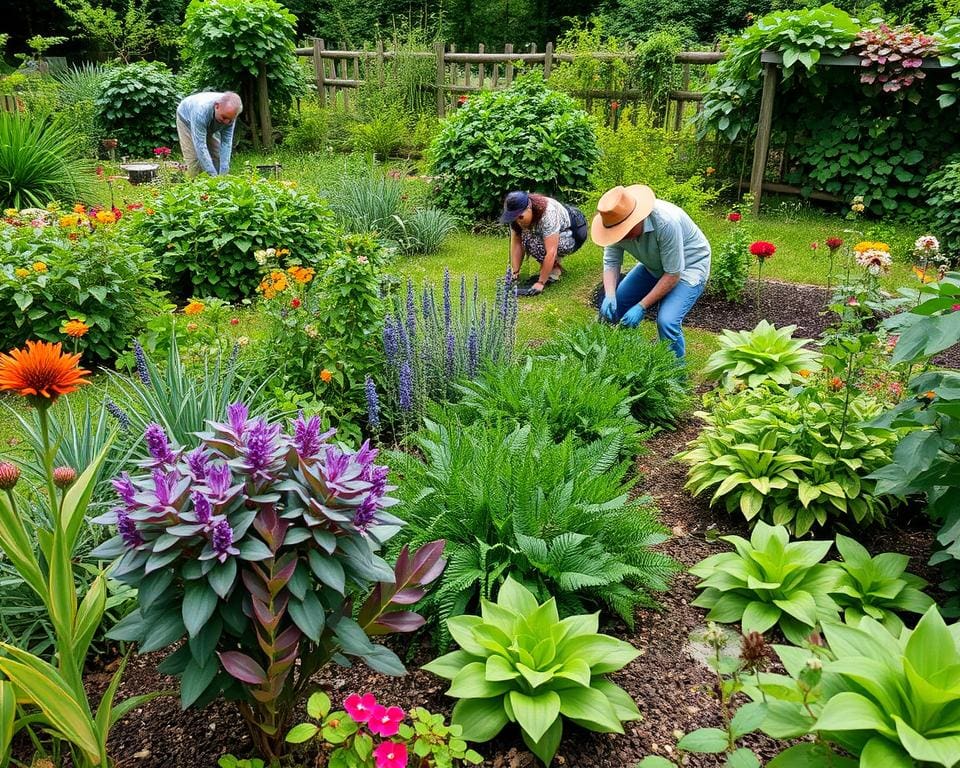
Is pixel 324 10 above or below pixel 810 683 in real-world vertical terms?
above

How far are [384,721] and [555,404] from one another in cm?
204

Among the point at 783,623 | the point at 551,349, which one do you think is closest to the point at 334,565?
the point at 783,623

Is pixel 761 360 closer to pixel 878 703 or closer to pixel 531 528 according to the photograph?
pixel 531 528

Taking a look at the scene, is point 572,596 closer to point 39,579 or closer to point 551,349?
point 39,579

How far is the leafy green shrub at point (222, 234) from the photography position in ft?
19.2

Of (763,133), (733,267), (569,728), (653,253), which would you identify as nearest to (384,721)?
(569,728)

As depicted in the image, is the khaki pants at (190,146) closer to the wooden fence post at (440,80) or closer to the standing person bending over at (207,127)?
the standing person bending over at (207,127)

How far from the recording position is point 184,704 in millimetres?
1580

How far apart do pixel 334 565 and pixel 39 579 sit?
0.63m

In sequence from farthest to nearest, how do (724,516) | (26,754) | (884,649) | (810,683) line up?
(724,516)
(26,754)
(884,649)
(810,683)

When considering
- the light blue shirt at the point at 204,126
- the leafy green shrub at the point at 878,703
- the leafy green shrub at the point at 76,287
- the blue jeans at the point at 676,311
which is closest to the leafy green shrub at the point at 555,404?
the blue jeans at the point at 676,311

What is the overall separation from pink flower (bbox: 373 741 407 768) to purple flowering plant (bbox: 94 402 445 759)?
0.18 m

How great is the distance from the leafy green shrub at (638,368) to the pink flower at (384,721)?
2.43 metres

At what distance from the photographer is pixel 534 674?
1.98m
